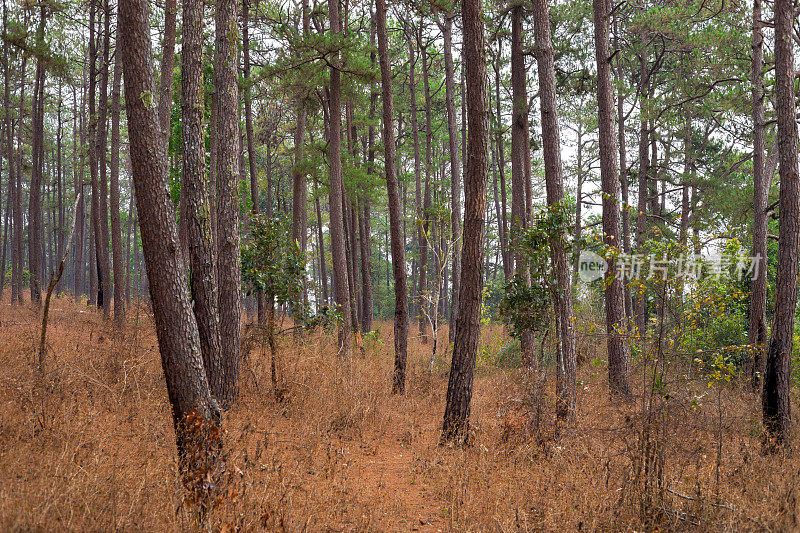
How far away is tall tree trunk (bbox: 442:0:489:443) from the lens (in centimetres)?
682

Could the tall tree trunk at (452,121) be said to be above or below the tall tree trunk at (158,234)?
above

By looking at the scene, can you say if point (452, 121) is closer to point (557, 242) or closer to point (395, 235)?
point (395, 235)

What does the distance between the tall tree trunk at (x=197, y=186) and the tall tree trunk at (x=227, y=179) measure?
3.22ft

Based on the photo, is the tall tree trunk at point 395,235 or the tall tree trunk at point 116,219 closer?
the tall tree trunk at point 395,235

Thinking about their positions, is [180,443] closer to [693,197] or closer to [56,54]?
[56,54]

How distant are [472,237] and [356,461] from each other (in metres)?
3.31

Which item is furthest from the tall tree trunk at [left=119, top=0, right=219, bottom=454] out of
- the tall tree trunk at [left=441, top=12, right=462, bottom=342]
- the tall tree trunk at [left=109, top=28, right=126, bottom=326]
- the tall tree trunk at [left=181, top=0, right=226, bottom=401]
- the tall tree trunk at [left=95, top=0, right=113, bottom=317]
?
the tall tree trunk at [left=95, top=0, right=113, bottom=317]

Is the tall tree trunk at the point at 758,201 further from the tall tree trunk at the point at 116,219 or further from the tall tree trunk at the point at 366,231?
the tall tree trunk at the point at 116,219

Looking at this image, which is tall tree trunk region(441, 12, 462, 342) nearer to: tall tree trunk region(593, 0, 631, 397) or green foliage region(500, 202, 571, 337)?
tall tree trunk region(593, 0, 631, 397)

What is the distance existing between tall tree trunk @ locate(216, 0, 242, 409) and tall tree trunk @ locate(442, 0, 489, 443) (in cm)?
313

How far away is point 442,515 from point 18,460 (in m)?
3.80

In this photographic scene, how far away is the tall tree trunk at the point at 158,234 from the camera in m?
4.07

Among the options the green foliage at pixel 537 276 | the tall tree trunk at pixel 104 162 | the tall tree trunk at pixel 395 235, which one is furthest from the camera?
the tall tree trunk at pixel 104 162

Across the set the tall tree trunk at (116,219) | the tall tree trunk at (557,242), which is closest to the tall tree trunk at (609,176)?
the tall tree trunk at (557,242)
